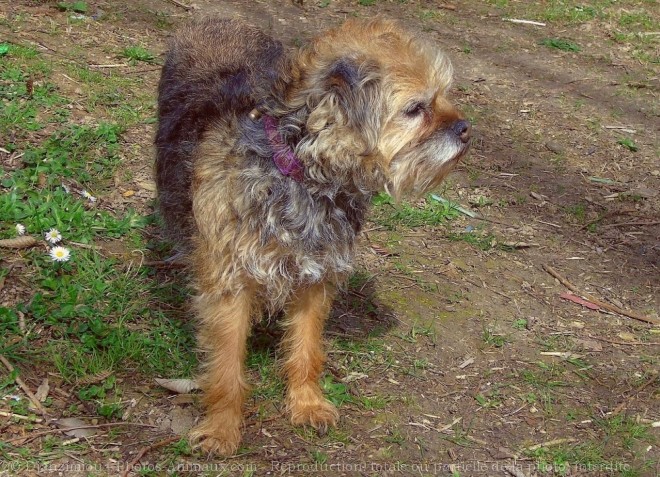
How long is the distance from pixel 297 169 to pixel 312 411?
1194 millimetres

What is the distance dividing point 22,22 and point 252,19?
2.27 m

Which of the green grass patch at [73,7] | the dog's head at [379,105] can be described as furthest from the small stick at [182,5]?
the dog's head at [379,105]

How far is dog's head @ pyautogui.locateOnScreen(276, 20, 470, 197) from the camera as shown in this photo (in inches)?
122

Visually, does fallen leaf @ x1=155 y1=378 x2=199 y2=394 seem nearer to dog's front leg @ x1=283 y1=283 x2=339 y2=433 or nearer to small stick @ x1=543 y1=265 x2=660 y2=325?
dog's front leg @ x1=283 y1=283 x2=339 y2=433

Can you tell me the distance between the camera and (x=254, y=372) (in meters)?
3.99

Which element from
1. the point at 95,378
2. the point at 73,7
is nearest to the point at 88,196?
the point at 95,378

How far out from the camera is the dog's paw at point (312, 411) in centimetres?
366

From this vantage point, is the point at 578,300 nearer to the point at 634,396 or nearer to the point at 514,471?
the point at 634,396

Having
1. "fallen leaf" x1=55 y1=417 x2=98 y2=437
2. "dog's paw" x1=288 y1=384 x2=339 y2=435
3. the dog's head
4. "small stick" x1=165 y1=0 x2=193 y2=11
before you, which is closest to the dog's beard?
the dog's head

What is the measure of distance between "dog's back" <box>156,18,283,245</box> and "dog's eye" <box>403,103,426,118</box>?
0.57 m

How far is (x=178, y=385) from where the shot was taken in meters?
3.73

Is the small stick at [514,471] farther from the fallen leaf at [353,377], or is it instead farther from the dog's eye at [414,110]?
the dog's eye at [414,110]

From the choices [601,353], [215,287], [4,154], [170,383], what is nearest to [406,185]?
[215,287]

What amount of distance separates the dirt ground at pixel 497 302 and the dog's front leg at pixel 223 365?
0.35ft
